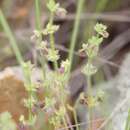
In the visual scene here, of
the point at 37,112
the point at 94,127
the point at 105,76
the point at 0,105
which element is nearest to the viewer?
the point at 37,112

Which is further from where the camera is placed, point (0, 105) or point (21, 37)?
point (21, 37)

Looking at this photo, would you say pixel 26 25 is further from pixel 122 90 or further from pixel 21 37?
pixel 122 90

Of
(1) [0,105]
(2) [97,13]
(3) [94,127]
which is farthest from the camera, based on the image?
(2) [97,13]

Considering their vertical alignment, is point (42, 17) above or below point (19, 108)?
above

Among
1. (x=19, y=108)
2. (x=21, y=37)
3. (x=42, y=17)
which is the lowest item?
(x=19, y=108)

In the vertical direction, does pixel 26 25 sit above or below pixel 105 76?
above

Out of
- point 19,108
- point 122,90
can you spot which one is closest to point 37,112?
point 19,108

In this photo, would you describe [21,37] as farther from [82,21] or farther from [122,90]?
[122,90]

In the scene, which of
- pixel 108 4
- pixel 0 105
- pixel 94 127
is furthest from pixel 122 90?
pixel 108 4

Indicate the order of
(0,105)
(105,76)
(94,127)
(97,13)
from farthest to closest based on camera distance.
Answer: (97,13) < (105,76) < (0,105) < (94,127)
